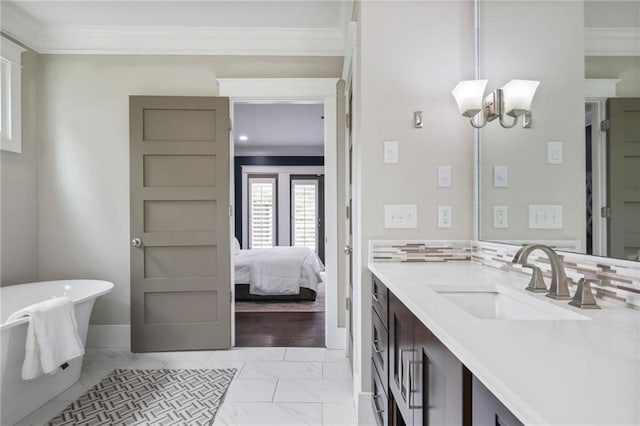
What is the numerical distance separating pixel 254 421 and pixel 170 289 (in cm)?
136

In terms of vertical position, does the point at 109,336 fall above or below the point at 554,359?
below

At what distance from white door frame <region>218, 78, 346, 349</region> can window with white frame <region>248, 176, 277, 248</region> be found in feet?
14.6

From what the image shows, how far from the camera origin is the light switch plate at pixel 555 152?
49.4 inches

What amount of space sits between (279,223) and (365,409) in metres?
5.73

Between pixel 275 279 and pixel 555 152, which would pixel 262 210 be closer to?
pixel 275 279

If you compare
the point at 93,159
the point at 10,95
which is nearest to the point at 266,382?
the point at 93,159

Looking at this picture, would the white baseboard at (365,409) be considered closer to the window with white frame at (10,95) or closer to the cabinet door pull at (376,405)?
the cabinet door pull at (376,405)

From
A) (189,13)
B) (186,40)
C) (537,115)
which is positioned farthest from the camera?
(186,40)

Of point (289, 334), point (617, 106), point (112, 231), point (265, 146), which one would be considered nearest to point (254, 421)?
point (289, 334)

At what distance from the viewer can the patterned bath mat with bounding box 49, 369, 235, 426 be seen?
6.32ft

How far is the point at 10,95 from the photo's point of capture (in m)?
2.61

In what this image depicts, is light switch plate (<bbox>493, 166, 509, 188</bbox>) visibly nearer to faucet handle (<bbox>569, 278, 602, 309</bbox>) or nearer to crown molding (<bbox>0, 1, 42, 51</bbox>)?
faucet handle (<bbox>569, 278, 602, 309</bbox>)

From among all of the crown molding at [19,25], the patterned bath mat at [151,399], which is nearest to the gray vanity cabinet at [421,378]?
the patterned bath mat at [151,399]

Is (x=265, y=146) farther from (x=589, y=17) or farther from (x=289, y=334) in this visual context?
(x=589, y=17)
